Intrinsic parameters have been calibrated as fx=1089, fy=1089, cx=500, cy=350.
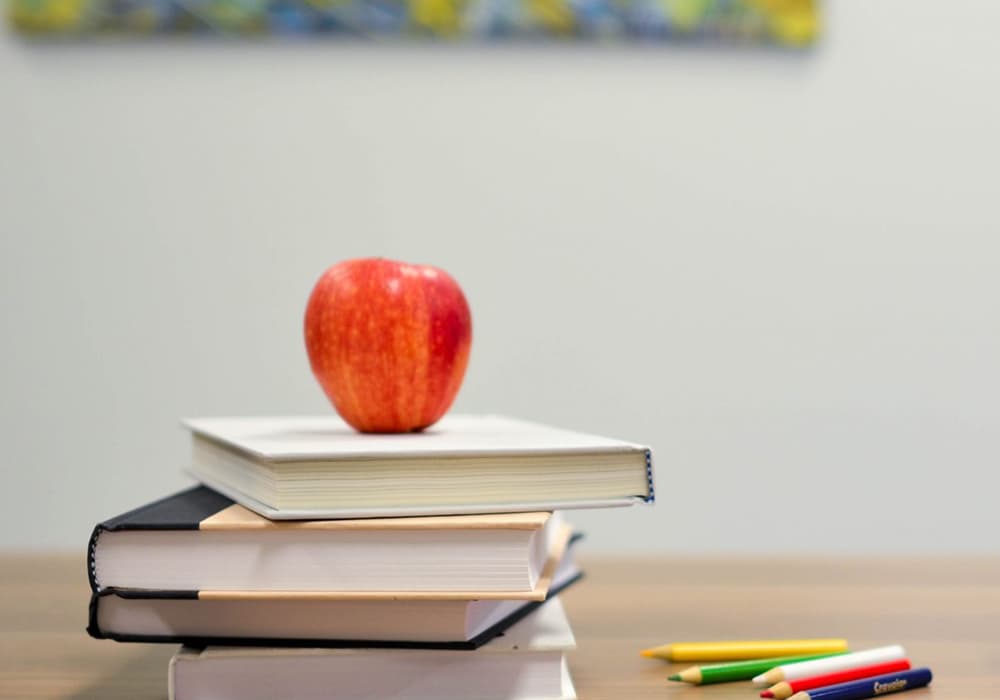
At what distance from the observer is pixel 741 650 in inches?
23.6

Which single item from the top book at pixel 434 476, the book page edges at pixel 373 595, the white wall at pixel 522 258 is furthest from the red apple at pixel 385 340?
the white wall at pixel 522 258

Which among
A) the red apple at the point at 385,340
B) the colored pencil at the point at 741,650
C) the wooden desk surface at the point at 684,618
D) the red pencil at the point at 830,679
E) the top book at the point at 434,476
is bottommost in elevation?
the wooden desk surface at the point at 684,618

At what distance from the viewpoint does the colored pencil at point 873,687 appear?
1.68 feet

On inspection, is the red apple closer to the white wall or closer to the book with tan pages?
the book with tan pages

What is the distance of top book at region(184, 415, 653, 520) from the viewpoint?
0.54m

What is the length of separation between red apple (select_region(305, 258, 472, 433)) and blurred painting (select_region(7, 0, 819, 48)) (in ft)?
3.57

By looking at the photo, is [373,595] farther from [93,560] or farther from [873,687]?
[873,687]

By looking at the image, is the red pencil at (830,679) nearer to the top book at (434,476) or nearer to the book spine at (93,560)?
the top book at (434,476)

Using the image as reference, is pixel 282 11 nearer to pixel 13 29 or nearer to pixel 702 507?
pixel 13 29

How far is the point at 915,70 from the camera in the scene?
5.82ft

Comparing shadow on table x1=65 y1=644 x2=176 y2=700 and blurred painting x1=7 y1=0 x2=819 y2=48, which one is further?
blurred painting x1=7 y1=0 x2=819 y2=48

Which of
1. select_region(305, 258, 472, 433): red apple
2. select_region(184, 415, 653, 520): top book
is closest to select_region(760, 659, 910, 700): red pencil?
select_region(184, 415, 653, 520): top book

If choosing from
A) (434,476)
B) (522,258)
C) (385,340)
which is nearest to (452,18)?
(522,258)

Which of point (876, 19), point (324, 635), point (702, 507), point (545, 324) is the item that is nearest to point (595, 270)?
point (545, 324)
